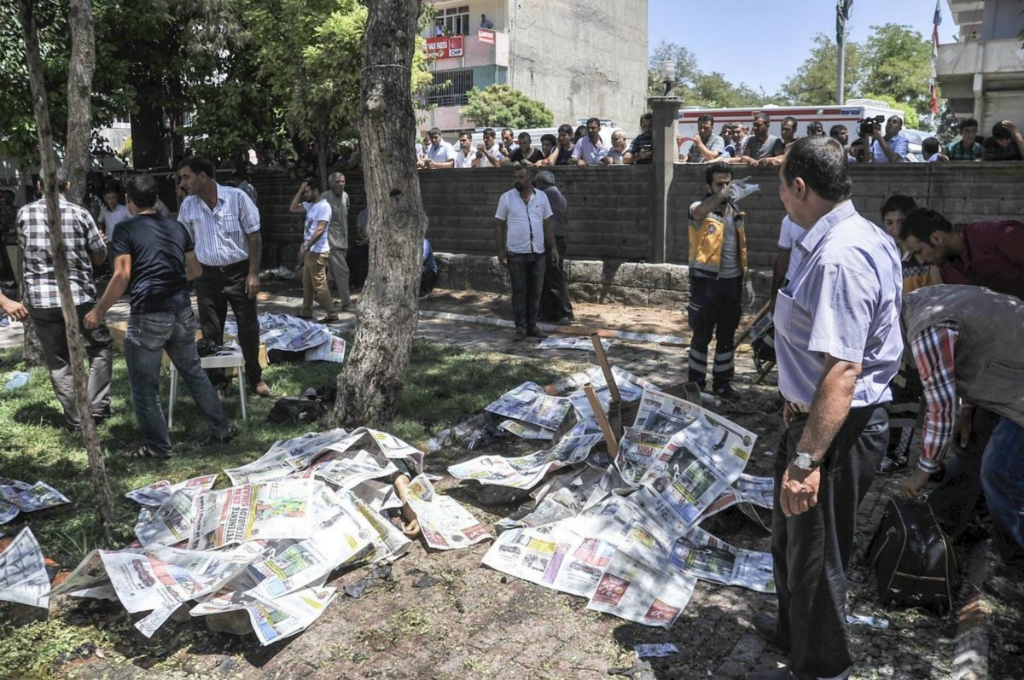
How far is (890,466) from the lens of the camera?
201 inches

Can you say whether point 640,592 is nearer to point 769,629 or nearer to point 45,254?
point 769,629

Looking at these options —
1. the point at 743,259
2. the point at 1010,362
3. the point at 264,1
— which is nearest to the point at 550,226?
the point at 743,259

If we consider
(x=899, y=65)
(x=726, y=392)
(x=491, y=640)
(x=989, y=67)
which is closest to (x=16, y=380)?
(x=491, y=640)

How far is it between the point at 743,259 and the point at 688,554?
3.02m

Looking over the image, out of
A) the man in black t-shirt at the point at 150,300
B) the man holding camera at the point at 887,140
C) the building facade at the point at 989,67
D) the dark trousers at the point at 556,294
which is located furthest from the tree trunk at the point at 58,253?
the building facade at the point at 989,67

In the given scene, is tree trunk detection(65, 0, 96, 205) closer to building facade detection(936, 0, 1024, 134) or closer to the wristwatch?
the wristwatch

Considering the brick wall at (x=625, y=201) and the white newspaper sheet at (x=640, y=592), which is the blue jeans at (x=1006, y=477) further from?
the brick wall at (x=625, y=201)

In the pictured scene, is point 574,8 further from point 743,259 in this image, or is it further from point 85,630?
point 85,630

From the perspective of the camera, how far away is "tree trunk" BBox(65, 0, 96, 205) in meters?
6.99

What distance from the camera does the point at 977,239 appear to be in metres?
3.92

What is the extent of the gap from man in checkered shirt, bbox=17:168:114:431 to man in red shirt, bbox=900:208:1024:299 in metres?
5.30

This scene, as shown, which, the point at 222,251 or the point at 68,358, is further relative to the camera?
the point at 222,251

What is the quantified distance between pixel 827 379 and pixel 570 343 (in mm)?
6252

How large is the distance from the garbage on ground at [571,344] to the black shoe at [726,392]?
1.98m
